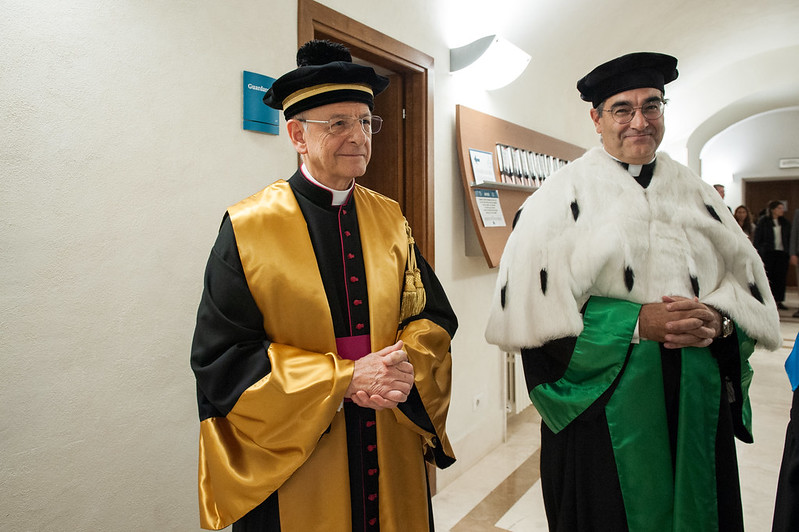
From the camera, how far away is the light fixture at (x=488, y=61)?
3.02 metres

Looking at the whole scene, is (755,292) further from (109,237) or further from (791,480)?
(109,237)

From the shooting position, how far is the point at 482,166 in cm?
329

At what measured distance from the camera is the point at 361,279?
58.4 inches

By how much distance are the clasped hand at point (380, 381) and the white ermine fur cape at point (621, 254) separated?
572mm

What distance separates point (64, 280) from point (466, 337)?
2300mm

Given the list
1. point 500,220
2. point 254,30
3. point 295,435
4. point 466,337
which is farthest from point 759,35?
point 295,435

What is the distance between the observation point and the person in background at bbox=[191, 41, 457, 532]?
128 cm

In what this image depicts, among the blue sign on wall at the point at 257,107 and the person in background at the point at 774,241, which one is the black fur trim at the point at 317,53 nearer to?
the blue sign on wall at the point at 257,107

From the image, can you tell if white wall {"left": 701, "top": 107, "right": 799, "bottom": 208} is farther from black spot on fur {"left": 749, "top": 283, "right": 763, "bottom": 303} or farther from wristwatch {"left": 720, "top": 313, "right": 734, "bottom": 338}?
wristwatch {"left": 720, "top": 313, "right": 734, "bottom": 338}

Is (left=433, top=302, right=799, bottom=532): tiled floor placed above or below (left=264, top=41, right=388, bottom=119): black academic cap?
below

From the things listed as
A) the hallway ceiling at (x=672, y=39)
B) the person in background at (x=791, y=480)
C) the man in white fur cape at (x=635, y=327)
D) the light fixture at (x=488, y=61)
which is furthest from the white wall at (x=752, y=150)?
the person in background at (x=791, y=480)

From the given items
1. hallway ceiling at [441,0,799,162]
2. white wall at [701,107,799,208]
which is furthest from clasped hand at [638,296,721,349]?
white wall at [701,107,799,208]

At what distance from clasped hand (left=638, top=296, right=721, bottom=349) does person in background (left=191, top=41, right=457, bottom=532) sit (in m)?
0.61

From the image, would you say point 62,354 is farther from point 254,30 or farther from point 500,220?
point 500,220
